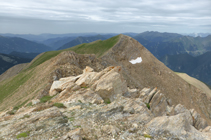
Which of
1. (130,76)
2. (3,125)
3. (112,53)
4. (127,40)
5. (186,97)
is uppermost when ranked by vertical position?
(127,40)

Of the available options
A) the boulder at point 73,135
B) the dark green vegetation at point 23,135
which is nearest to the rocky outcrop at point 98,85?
the boulder at point 73,135

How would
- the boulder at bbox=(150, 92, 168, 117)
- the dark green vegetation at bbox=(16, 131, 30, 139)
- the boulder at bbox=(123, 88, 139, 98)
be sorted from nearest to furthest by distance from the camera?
the dark green vegetation at bbox=(16, 131, 30, 139), the boulder at bbox=(123, 88, 139, 98), the boulder at bbox=(150, 92, 168, 117)

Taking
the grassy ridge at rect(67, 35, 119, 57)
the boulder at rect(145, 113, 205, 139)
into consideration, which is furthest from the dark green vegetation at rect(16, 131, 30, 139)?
the grassy ridge at rect(67, 35, 119, 57)

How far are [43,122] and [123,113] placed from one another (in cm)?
1032

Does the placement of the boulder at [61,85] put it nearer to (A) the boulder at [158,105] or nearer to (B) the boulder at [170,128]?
(B) the boulder at [170,128]

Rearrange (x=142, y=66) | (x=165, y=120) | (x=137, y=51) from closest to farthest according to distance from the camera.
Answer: (x=165, y=120), (x=142, y=66), (x=137, y=51)

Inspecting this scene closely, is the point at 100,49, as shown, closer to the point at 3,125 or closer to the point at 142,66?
the point at 142,66

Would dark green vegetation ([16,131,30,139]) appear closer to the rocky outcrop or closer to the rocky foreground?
the rocky foreground

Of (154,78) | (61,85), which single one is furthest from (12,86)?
(154,78)

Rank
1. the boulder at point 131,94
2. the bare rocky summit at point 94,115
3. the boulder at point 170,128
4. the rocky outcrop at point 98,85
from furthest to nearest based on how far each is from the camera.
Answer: the boulder at point 131,94, the rocky outcrop at point 98,85, the boulder at point 170,128, the bare rocky summit at point 94,115

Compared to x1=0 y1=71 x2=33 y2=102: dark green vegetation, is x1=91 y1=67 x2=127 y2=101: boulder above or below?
above

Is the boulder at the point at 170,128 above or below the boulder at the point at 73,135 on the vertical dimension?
below

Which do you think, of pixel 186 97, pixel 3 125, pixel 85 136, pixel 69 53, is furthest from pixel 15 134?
pixel 186 97

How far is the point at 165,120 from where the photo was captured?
17.2 metres
